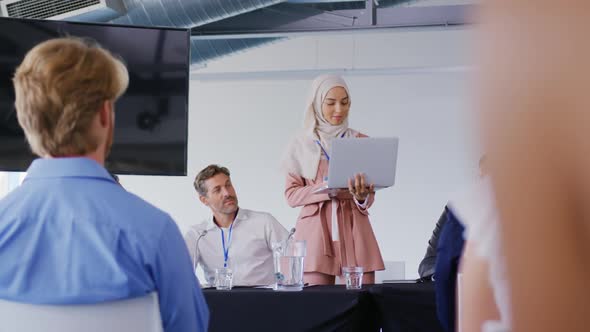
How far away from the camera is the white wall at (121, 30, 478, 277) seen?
7.06 m

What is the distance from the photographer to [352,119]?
719 cm

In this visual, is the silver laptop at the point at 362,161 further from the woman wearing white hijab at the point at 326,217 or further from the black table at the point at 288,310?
the black table at the point at 288,310

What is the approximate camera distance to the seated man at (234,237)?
4168 millimetres

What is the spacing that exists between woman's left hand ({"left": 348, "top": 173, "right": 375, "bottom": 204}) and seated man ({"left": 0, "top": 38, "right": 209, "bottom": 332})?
1668mm

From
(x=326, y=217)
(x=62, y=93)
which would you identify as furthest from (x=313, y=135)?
(x=62, y=93)

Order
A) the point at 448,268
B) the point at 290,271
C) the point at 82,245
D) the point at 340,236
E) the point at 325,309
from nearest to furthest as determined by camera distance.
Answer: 1. the point at 82,245
2. the point at 448,268
3. the point at 325,309
4. the point at 290,271
5. the point at 340,236

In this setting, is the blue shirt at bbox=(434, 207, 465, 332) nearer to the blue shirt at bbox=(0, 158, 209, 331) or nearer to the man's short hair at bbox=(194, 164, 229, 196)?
the blue shirt at bbox=(0, 158, 209, 331)

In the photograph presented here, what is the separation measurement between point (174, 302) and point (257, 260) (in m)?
2.87

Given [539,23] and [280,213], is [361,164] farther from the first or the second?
[280,213]

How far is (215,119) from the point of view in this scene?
7.50 metres

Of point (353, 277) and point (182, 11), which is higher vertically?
point (182, 11)

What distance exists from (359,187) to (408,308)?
1.99ft

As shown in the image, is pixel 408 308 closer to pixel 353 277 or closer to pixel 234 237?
pixel 353 277

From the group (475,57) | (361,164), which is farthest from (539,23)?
(361,164)
